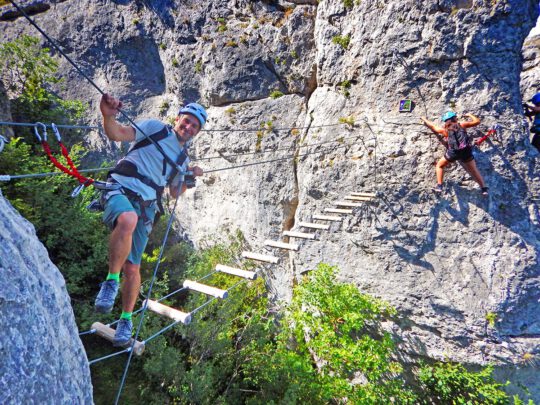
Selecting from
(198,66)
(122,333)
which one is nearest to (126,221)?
(122,333)

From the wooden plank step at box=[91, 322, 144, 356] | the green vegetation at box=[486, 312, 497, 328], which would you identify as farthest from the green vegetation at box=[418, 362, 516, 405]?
the wooden plank step at box=[91, 322, 144, 356]

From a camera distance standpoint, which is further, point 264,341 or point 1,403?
point 264,341

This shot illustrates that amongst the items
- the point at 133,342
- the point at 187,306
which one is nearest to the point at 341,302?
the point at 187,306

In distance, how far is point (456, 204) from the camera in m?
5.79

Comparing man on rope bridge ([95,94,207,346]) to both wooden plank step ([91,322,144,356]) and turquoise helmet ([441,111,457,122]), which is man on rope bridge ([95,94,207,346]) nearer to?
wooden plank step ([91,322,144,356])

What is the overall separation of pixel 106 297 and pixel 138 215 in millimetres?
771

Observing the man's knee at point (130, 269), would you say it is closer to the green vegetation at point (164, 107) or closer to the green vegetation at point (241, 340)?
the green vegetation at point (241, 340)

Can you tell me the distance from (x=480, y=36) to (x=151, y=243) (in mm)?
9284

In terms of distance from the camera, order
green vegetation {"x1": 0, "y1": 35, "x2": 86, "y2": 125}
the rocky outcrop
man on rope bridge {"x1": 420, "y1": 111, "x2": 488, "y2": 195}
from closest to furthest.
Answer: the rocky outcrop < man on rope bridge {"x1": 420, "y1": 111, "x2": 488, "y2": 195} < green vegetation {"x1": 0, "y1": 35, "x2": 86, "y2": 125}

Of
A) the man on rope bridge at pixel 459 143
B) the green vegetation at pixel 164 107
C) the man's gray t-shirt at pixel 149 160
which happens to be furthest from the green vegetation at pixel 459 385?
the green vegetation at pixel 164 107

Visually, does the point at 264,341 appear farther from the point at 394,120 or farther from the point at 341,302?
the point at 394,120

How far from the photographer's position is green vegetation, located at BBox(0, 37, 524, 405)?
19.3 ft

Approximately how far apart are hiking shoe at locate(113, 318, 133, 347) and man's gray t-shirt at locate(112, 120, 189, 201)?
3.71ft

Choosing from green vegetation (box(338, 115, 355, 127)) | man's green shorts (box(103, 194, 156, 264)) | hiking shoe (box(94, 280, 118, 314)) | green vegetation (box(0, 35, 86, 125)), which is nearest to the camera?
hiking shoe (box(94, 280, 118, 314))
